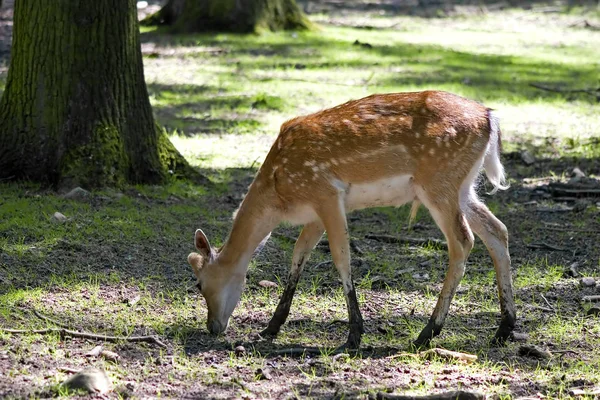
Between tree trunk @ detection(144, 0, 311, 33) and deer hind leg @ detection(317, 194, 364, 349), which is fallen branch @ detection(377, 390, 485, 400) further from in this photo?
tree trunk @ detection(144, 0, 311, 33)

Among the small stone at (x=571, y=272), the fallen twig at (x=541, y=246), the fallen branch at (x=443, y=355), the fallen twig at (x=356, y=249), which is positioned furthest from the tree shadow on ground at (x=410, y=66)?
the fallen branch at (x=443, y=355)

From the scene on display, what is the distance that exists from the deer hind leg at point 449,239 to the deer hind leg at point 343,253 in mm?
381

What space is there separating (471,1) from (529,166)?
43.1 ft

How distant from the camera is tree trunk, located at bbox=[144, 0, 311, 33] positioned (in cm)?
1639

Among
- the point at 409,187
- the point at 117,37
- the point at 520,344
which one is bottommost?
the point at 520,344

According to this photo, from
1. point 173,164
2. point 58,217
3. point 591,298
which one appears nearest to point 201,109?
point 173,164

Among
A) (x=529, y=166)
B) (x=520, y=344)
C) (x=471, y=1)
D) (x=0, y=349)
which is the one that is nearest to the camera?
(x=0, y=349)

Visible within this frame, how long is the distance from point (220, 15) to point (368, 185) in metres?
11.2

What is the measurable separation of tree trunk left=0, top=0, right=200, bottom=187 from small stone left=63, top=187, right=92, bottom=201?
119mm

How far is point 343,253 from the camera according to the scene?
18.5 ft

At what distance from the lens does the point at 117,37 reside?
27.1 feet

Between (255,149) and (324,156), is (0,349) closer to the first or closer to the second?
(324,156)

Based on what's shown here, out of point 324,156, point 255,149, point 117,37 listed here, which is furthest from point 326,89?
point 324,156

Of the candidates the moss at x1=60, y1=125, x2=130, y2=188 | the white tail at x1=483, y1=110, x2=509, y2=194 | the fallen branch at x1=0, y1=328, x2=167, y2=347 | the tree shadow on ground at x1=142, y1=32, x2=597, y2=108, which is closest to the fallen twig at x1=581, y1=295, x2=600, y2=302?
the white tail at x1=483, y1=110, x2=509, y2=194
